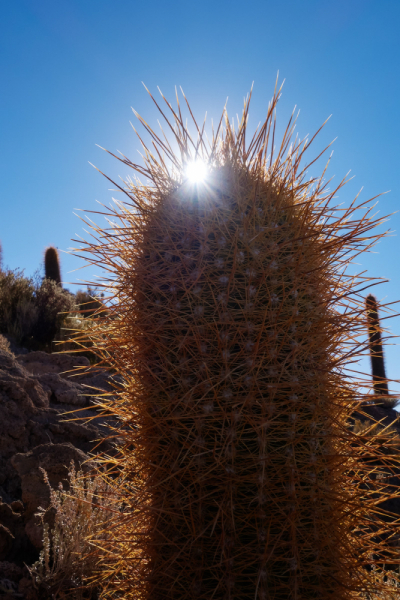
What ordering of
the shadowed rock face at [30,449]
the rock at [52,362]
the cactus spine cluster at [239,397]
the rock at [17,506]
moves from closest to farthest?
the cactus spine cluster at [239,397] → the shadowed rock face at [30,449] → the rock at [17,506] → the rock at [52,362]

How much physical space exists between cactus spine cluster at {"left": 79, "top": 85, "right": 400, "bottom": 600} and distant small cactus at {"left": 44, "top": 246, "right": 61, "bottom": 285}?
41.6 ft

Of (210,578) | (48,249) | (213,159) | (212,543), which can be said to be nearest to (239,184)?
(213,159)

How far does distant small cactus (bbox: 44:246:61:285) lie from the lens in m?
14.1

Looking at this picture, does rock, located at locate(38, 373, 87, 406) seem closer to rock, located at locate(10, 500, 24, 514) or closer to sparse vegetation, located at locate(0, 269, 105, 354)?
rock, located at locate(10, 500, 24, 514)

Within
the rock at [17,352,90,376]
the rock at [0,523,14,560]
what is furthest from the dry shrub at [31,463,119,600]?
the rock at [17,352,90,376]

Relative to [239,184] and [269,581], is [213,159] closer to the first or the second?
[239,184]

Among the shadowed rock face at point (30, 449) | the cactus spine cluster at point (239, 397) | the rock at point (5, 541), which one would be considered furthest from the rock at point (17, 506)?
the cactus spine cluster at point (239, 397)

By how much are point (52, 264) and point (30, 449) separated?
38.5ft

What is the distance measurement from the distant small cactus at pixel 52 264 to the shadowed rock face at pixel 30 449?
10.2 meters

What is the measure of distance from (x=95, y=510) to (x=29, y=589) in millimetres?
649

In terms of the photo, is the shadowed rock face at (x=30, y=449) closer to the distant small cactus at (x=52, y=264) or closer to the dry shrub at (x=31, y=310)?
the dry shrub at (x=31, y=310)

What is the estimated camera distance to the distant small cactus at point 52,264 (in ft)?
46.1

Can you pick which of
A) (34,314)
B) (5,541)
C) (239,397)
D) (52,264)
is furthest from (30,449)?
(52,264)

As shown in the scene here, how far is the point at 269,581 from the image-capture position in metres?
1.70
